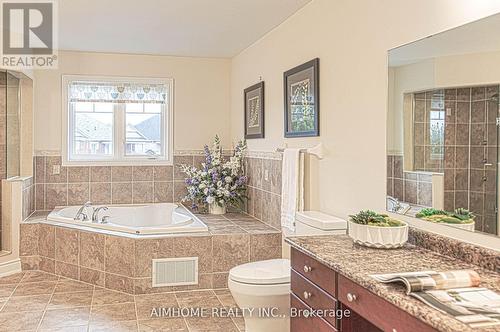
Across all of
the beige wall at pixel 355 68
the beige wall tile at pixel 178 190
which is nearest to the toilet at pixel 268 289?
the beige wall at pixel 355 68

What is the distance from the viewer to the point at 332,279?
6.57 ft

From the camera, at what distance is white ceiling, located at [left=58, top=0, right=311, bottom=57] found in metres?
3.72

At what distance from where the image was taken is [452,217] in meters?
2.11

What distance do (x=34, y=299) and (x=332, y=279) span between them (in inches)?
114

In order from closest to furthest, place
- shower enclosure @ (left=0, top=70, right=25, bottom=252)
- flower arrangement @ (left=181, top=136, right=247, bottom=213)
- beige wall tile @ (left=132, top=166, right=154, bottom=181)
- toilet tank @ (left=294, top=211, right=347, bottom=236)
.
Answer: toilet tank @ (left=294, top=211, right=347, bottom=236), shower enclosure @ (left=0, top=70, right=25, bottom=252), flower arrangement @ (left=181, top=136, right=247, bottom=213), beige wall tile @ (left=132, top=166, right=154, bottom=181)

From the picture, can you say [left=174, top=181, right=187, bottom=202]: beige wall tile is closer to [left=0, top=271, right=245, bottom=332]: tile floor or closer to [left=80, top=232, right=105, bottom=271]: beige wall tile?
[left=80, top=232, right=105, bottom=271]: beige wall tile

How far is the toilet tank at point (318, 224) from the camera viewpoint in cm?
287

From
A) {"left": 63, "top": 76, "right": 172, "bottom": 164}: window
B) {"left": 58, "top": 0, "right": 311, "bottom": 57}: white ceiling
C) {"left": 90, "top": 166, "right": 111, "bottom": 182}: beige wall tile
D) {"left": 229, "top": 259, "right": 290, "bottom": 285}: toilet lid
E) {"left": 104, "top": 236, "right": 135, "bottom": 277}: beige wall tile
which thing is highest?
{"left": 58, "top": 0, "right": 311, "bottom": 57}: white ceiling

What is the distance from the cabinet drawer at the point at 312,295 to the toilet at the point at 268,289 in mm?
467

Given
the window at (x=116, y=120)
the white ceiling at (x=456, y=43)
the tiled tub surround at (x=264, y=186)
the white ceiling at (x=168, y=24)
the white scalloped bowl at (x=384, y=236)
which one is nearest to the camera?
the white ceiling at (x=456, y=43)

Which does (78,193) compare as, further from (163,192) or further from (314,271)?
(314,271)

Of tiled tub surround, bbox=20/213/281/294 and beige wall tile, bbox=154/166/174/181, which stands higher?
beige wall tile, bbox=154/166/174/181

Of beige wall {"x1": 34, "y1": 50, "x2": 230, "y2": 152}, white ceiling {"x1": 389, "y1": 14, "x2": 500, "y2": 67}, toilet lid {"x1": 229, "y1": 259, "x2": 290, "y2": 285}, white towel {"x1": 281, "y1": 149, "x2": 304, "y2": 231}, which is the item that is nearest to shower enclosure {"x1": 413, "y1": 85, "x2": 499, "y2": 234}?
white ceiling {"x1": 389, "y1": 14, "x2": 500, "y2": 67}

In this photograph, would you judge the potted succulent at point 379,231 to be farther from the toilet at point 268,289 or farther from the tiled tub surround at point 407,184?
the toilet at point 268,289
